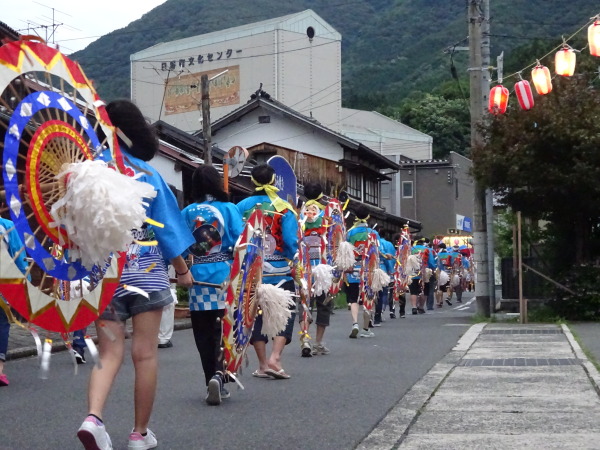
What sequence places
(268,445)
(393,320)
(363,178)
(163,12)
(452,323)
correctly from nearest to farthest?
(268,445) → (452,323) → (393,320) → (363,178) → (163,12)

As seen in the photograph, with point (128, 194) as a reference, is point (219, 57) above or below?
above

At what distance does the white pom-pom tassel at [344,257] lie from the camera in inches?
529

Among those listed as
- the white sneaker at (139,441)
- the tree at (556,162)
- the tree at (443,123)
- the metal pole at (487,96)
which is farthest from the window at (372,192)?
the white sneaker at (139,441)

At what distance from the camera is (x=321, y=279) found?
11.5 meters

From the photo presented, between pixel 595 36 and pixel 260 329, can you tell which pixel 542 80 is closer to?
pixel 595 36

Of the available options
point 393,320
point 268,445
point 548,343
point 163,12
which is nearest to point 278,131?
point 393,320

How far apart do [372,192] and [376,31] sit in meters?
46.0

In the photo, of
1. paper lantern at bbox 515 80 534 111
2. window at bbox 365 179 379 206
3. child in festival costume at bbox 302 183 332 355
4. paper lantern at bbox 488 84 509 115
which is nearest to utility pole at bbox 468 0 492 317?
paper lantern at bbox 488 84 509 115

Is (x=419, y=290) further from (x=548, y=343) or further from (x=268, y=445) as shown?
(x=268, y=445)

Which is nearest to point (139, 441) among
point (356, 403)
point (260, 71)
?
point (356, 403)

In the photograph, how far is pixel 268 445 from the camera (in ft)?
17.9

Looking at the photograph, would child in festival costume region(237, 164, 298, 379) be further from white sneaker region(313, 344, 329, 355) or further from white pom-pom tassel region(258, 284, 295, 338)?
white sneaker region(313, 344, 329, 355)

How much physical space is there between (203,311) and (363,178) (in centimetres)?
3774

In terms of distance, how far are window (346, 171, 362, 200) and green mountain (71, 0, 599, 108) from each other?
25.5 metres
